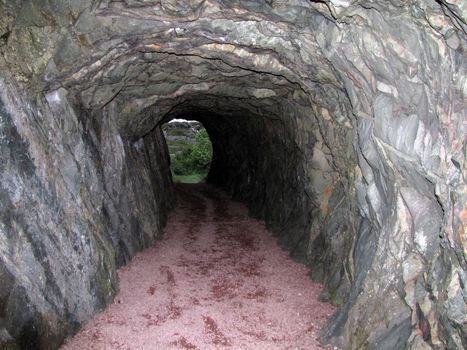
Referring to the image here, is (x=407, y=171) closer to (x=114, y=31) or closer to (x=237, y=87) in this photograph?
(x=114, y=31)

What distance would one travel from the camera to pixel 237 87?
1513 cm

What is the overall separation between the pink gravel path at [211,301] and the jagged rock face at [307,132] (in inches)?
26.4

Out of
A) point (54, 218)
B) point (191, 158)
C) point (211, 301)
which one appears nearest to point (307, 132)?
point (211, 301)

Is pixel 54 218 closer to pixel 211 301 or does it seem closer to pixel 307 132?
pixel 211 301

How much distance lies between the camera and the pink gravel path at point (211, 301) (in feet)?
33.8

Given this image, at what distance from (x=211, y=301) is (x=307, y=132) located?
626 centimetres

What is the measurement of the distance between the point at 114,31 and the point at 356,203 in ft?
23.1

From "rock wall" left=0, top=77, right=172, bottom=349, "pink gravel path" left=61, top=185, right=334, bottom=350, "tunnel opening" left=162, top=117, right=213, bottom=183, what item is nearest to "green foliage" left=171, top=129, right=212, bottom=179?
"tunnel opening" left=162, top=117, right=213, bottom=183

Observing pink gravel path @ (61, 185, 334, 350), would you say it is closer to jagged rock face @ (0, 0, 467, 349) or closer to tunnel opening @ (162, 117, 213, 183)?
jagged rock face @ (0, 0, 467, 349)

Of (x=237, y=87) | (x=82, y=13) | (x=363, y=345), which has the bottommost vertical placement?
(x=363, y=345)

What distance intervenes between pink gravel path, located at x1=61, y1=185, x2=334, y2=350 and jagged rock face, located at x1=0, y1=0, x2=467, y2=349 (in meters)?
0.67

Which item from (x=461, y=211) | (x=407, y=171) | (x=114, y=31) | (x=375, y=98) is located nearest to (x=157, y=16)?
(x=114, y=31)

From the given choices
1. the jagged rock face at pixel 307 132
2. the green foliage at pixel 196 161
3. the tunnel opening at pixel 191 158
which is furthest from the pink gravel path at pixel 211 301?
the green foliage at pixel 196 161

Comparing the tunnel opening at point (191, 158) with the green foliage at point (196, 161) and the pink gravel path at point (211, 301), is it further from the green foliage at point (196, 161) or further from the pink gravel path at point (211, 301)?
the pink gravel path at point (211, 301)
